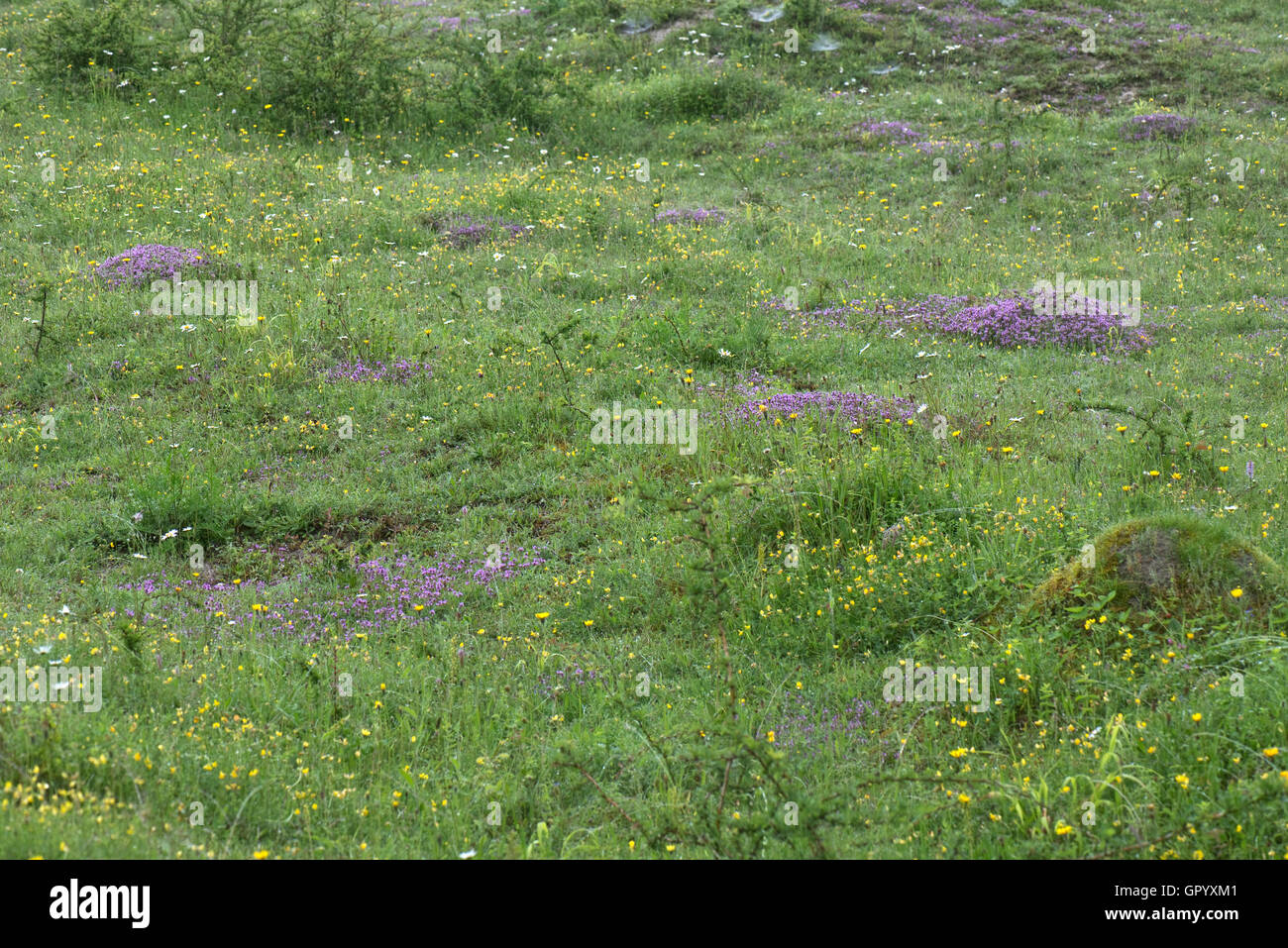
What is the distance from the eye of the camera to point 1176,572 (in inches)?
209

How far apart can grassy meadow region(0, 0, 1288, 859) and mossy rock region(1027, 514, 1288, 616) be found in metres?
0.02

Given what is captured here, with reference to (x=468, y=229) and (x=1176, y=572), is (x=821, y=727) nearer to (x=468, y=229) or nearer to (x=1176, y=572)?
(x=1176, y=572)

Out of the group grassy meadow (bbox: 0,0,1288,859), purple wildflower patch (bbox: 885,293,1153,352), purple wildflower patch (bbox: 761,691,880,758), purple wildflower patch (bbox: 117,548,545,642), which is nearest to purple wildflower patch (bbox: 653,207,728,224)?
grassy meadow (bbox: 0,0,1288,859)

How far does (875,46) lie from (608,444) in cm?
1469

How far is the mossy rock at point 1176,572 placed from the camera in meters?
5.20

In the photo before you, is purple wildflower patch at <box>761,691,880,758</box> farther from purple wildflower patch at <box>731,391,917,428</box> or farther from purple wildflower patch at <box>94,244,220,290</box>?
purple wildflower patch at <box>94,244,220,290</box>

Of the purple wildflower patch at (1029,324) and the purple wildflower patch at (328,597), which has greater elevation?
the purple wildflower patch at (1029,324)

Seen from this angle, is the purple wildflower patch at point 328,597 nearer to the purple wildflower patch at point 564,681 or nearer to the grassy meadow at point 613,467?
the grassy meadow at point 613,467

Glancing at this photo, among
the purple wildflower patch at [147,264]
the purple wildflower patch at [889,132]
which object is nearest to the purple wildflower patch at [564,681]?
the purple wildflower patch at [147,264]

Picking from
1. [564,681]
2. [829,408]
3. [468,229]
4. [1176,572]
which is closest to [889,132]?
[468,229]

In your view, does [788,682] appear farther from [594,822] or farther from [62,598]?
[62,598]

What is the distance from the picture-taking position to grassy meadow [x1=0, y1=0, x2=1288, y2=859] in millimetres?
4383

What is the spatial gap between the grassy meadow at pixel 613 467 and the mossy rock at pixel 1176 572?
0.9 inches

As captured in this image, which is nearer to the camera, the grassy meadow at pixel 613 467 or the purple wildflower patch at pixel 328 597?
the grassy meadow at pixel 613 467
